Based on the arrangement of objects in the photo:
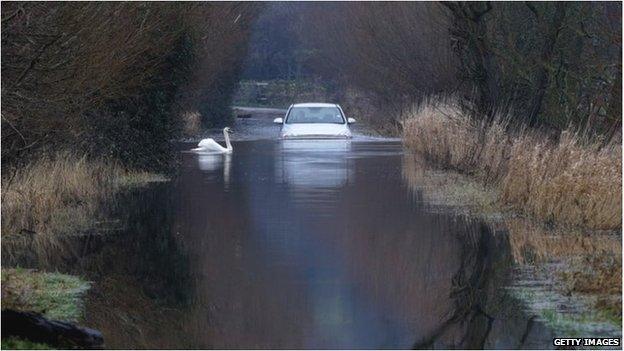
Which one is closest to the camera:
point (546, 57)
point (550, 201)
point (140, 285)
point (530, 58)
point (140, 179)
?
point (140, 285)

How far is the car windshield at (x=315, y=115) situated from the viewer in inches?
1358

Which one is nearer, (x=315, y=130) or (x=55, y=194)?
(x=55, y=194)

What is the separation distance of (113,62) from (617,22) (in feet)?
24.7

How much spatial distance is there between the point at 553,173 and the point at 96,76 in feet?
20.6

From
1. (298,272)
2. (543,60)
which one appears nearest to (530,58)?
(543,60)

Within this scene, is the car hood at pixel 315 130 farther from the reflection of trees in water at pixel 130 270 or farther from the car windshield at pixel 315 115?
the reflection of trees in water at pixel 130 270

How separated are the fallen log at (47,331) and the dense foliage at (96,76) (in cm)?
367

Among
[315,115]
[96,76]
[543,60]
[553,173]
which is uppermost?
[543,60]

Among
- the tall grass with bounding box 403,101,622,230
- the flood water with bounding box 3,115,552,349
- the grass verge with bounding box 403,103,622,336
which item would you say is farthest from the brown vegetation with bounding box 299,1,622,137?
the flood water with bounding box 3,115,552,349

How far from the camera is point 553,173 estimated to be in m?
16.6

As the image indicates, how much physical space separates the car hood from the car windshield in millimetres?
313

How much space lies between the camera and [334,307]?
33.7 ft

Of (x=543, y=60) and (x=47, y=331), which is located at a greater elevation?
(x=543, y=60)

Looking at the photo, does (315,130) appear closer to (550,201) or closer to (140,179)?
(140,179)
